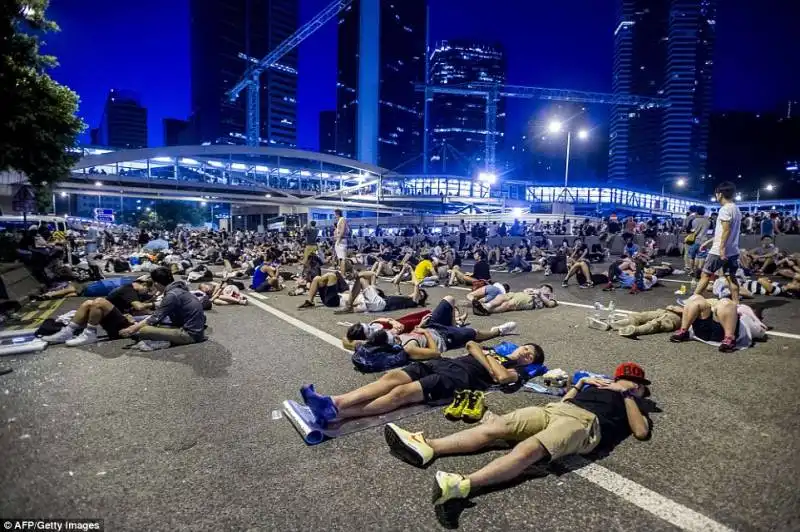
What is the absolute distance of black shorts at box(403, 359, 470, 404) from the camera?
135 inches

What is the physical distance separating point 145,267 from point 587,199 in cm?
8265

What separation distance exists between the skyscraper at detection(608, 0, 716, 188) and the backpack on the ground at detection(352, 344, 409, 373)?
144 metres

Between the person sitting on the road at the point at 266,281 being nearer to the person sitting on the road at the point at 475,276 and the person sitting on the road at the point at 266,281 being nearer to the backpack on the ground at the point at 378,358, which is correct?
the person sitting on the road at the point at 475,276

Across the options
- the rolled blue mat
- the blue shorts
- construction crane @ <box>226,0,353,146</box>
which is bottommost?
the rolled blue mat

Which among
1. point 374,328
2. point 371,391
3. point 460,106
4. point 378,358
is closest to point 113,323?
point 374,328

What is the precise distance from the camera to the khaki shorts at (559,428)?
2.47 m

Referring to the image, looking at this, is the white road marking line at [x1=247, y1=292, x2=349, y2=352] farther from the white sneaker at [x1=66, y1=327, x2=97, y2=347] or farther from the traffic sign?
the traffic sign

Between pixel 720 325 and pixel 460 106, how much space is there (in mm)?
188783

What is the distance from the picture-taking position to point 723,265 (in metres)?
5.92

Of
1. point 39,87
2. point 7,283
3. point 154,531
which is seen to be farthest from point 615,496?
point 39,87

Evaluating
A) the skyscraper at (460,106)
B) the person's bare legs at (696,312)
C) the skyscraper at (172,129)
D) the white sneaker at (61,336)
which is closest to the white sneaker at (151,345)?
the white sneaker at (61,336)

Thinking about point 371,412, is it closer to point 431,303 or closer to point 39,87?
point 431,303

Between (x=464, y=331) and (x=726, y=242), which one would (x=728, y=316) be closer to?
(x=726, y=242)

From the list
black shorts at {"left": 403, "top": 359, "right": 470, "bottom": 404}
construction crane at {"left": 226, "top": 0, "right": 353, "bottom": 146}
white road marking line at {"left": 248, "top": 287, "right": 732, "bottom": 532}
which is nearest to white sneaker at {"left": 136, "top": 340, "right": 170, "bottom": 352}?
black shorts at {"left": 403, "top": 359, "right": 470, "bottom": 404}
